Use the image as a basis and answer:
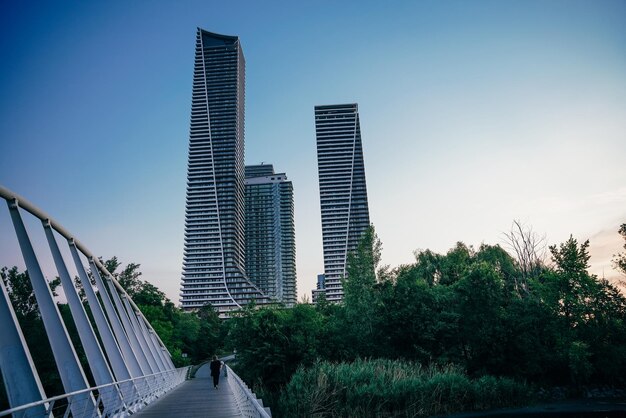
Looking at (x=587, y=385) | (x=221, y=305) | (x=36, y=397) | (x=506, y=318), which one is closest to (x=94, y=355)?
(x=36, y=397)

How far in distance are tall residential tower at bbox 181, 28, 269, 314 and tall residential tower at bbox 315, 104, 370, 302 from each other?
91.3 feet

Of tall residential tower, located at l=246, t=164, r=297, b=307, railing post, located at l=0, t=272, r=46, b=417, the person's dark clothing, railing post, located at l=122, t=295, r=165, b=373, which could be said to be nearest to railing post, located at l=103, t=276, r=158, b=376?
railing post, located at l=122, t=295, r=165, b=373

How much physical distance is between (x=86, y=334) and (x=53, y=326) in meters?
1.88

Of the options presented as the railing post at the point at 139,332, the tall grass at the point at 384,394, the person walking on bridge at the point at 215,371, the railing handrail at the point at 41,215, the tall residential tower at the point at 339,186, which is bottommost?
the tall grass at the point at 384,394

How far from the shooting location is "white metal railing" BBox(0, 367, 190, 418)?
19.9 feet

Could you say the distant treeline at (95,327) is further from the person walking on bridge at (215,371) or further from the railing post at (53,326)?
the person walking on bridge at (215,371)

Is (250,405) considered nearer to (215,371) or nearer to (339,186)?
(215,371)

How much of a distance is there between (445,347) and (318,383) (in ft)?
47.4

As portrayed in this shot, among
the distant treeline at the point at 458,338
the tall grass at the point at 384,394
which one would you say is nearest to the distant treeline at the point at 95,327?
the tall grass at the point at 384,394

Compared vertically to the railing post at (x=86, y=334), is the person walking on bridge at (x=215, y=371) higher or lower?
lower

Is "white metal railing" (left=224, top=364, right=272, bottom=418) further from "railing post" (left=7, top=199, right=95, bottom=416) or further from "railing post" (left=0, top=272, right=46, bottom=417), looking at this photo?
"railing post" (left=7, top=199, right=95, bottom=416)

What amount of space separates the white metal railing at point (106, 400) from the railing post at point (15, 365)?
0.17m

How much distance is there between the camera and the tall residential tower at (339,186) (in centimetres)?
11712

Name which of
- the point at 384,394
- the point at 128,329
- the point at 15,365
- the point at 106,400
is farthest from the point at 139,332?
the point at 15,365
